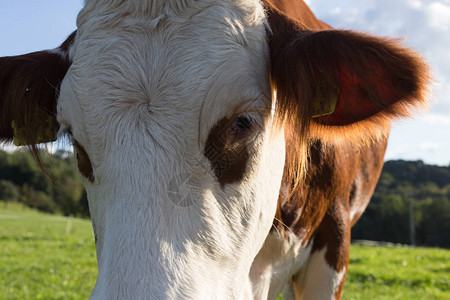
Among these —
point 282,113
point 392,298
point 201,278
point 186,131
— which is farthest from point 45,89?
point 392,298

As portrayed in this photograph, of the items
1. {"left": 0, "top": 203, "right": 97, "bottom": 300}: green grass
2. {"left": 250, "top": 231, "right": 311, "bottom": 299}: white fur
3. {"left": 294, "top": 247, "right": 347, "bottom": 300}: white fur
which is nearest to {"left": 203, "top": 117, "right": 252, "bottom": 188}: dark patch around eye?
{"left": 250, "top": 231, "right": 311, "bottom": 299}: white fur

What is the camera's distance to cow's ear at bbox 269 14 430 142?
180 cm

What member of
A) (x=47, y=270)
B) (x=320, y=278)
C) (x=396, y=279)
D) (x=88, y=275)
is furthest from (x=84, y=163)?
(x=396, y=279)

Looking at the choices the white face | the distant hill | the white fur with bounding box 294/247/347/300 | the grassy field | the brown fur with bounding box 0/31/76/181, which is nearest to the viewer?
the white face

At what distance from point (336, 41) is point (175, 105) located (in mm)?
667

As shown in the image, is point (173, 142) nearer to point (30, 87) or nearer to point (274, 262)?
point (30, 87)

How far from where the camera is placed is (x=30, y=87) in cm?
236

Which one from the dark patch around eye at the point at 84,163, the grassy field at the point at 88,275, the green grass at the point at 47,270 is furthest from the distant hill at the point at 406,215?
the dark patch around eye at the point at 84,163

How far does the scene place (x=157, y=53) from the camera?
1747mm

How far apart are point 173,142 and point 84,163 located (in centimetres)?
54

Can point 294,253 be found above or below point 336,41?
below

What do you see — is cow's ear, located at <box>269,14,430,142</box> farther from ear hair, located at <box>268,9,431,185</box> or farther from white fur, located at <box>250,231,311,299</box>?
white fur, located at <box>250,231,311,299</box>

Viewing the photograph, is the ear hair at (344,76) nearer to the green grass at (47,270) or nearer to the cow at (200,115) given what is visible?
the cow at (200,115)

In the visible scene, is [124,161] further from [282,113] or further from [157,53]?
[282,113]
